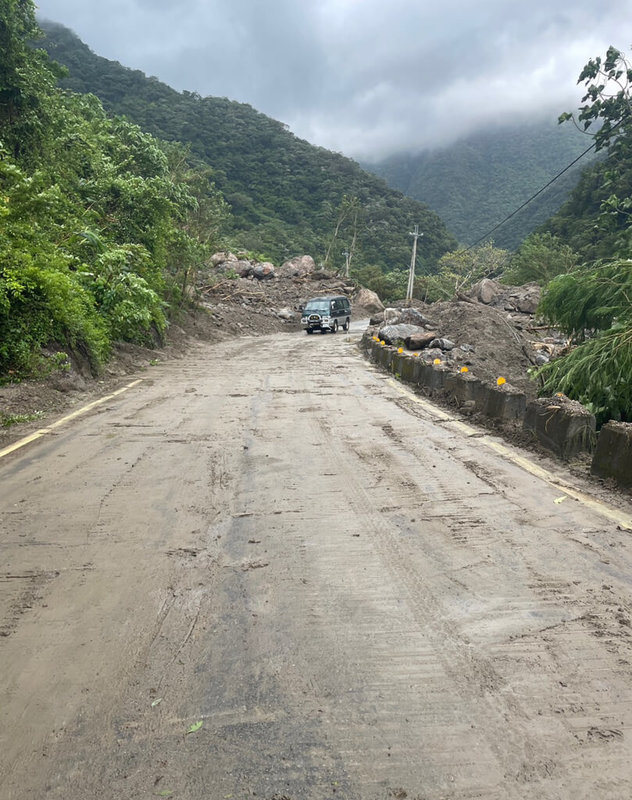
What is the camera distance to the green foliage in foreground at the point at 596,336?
25.0 ft

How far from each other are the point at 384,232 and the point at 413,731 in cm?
8166

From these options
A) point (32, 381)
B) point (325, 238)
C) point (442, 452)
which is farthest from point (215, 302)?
point (325, 238)

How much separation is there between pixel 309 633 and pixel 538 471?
3510 millimetres

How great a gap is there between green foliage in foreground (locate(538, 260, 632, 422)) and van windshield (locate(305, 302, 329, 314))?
22.1 meters

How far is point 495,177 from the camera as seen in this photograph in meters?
133

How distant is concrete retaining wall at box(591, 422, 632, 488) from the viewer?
15.8 ft

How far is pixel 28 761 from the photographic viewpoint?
77.7 inches

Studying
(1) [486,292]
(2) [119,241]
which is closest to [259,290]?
(1) [486,292]

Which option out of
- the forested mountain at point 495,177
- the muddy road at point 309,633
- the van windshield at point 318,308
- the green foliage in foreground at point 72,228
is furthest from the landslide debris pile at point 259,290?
the forested mountain at point 495,177

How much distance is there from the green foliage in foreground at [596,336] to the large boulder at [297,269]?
38.5m

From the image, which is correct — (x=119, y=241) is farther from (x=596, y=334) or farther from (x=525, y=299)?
(x=525, y=299)

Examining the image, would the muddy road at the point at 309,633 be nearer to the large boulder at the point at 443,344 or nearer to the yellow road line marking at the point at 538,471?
the yellow road line marking at the point at 538,471

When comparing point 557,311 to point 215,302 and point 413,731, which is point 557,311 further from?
point 215,302

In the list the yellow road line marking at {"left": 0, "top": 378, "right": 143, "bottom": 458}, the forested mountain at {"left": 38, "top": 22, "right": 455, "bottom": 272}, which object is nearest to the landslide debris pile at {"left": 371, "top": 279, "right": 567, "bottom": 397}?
the yellow road line marking at {"left": 0, "top": 378, "right": 143, "bottom": 458}
